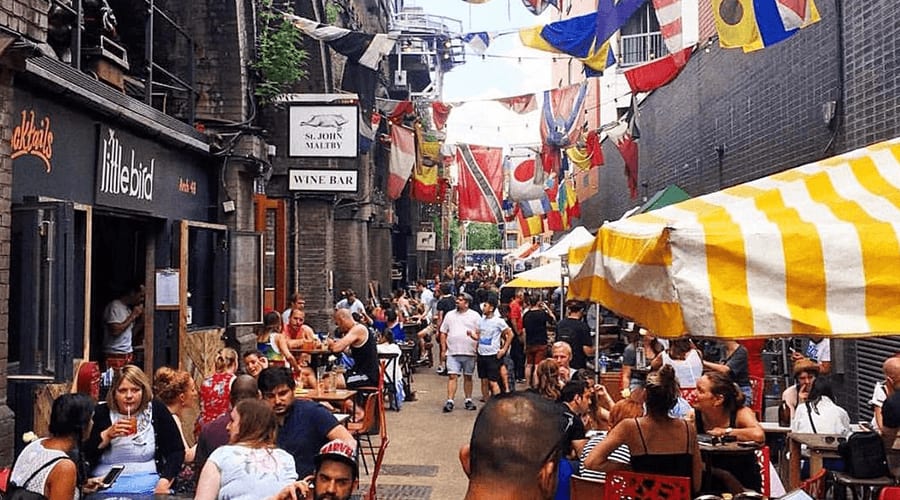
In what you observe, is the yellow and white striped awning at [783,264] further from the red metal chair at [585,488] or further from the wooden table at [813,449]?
the wooden table at [813,449]

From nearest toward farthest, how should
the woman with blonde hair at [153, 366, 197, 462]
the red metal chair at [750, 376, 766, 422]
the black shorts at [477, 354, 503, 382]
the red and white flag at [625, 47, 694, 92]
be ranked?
the woman with blonde hair at [153, 366, 197, 462], the red metal chair at [750, 376, 766, 422], the black shorts at [477, 354, 503, 382], the red and white flag at [625, 47, 694, 92]

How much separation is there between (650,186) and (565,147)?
94.6 inches

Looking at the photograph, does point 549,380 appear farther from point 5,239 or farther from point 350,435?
point 5,239

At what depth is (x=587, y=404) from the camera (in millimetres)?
6719

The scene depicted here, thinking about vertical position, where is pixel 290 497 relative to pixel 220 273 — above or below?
below

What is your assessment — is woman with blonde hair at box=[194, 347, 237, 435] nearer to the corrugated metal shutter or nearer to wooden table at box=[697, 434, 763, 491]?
wooden table at box=[697, 434, 763, 491]

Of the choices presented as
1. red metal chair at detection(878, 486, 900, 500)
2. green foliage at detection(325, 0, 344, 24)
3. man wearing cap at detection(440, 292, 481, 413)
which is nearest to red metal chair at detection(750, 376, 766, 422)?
red metal chair at detection(878, 486, 900, 500)

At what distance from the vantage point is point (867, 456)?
5398mm

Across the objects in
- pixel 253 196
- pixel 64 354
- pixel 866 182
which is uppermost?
pixel 253 196

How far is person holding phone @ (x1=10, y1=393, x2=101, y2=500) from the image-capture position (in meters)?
4.37

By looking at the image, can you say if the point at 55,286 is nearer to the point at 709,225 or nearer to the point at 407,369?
the point at 709,225

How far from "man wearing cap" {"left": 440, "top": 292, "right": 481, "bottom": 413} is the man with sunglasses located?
406 inches

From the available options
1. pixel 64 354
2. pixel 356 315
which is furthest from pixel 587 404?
pixel 356 315

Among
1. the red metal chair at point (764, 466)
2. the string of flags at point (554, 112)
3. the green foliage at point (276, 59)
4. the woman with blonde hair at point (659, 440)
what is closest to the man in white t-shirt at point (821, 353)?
the string of flags at point (554, 112)
